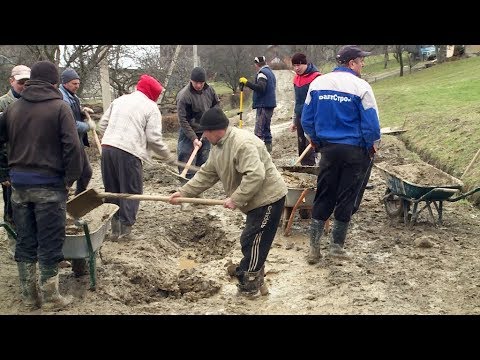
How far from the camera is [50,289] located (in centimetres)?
453

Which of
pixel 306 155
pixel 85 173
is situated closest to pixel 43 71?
pixel 85 173

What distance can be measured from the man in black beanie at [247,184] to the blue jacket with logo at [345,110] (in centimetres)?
92

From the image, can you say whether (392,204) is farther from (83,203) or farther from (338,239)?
(83,203)

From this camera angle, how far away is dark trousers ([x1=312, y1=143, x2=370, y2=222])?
214 inches

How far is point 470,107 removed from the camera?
1224 centimetres

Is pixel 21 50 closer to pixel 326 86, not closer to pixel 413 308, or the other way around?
pixel 326 86

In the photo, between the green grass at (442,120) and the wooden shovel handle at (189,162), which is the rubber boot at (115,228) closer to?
the wooden shovel handle at (189,162)

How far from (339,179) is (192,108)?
3.22 metres

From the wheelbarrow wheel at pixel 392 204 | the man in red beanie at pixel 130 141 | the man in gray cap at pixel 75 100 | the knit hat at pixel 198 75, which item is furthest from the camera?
the knit hat at pixel 198 75

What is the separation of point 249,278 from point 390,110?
12866 mm

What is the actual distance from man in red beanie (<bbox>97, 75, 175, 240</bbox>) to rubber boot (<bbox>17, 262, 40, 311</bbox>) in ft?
5.71

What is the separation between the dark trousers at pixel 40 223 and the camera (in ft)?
14.4

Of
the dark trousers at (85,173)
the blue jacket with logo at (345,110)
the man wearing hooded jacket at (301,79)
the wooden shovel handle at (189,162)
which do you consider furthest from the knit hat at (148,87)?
the man wearing hooded jacket at (301,79)

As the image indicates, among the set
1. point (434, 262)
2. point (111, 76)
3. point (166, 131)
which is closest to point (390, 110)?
point (166, 131)
